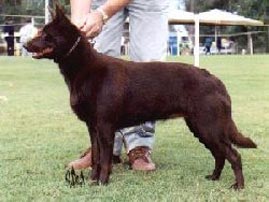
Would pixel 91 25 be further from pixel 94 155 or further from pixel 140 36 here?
pixel 94 155

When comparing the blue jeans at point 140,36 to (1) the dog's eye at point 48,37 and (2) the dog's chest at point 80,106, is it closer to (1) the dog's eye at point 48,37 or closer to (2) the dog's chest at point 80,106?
(2) the dog's chest at point 80,106

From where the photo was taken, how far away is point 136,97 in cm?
472

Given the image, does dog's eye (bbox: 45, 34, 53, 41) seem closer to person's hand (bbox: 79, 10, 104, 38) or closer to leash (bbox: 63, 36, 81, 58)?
leash (bbox: 63, 36, 81, 58)

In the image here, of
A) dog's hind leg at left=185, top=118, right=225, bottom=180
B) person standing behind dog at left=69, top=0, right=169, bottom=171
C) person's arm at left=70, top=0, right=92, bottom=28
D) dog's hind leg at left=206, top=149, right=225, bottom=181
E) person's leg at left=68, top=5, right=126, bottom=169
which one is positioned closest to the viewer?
dog's hind leg at left=185, top=118, right=225, bottom=180

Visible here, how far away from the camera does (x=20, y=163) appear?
538 cm

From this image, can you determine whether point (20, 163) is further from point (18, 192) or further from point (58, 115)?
point (58, 115)

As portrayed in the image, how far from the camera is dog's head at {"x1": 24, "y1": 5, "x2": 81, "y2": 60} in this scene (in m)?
4.48

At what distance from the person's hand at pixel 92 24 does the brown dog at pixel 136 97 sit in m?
0.13

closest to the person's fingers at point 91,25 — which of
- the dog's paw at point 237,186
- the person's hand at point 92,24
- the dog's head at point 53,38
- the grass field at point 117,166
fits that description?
the person's hand at point 92,24

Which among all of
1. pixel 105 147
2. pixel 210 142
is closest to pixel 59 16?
pixel 105 147

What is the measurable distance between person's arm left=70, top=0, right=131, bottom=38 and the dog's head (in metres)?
0.25

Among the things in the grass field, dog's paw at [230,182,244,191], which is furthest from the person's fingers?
dog's paw at [230,182,244,191]

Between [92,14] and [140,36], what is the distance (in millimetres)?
752

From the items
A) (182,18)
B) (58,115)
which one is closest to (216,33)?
(182,18)
